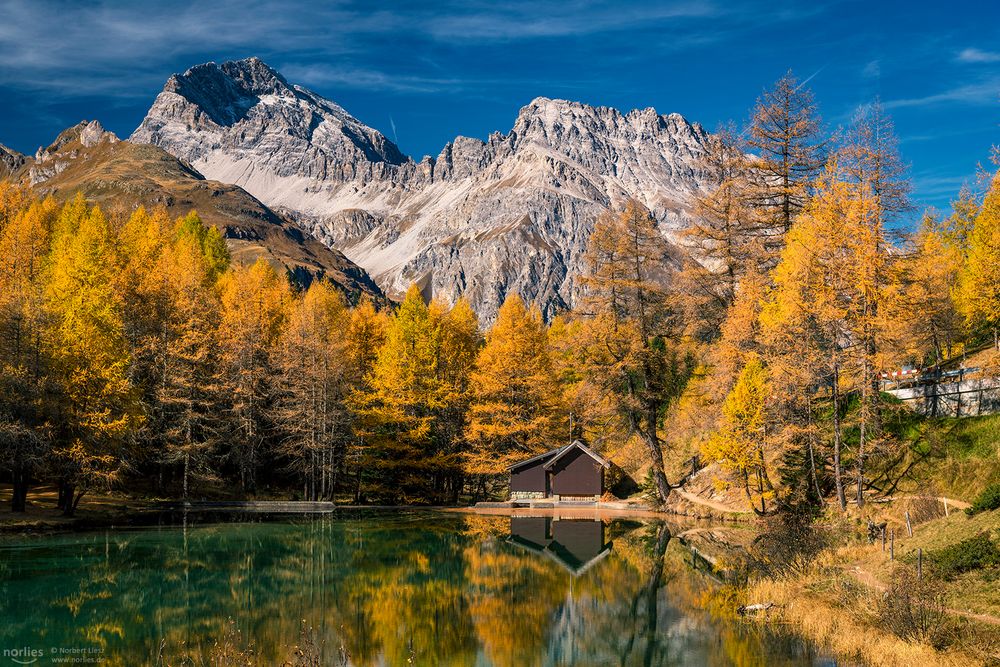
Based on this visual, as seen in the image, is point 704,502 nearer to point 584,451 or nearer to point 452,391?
point 584,451

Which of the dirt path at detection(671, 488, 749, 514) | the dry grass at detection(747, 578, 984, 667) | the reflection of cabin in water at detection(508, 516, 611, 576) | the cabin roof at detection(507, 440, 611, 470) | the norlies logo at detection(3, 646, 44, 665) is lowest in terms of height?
the reflection of cabin in water at detection(508, 516, 611, 576)

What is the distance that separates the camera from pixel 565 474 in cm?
5897

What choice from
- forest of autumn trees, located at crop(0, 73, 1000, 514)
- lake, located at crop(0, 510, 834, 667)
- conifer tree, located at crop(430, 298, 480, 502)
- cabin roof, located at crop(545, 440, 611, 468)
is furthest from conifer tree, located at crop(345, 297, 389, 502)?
lake, located at crop(0, 510, 834, 667)

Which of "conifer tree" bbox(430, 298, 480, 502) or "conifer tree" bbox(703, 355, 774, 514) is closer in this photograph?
"conifer tree" bbox(703, 355, 774, 514)

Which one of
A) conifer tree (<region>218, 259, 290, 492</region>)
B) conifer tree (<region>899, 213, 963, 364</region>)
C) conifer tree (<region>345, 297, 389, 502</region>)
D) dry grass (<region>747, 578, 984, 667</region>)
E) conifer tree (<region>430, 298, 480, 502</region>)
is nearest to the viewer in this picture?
dry grass (<region>747, 578, 984, 667</region>)

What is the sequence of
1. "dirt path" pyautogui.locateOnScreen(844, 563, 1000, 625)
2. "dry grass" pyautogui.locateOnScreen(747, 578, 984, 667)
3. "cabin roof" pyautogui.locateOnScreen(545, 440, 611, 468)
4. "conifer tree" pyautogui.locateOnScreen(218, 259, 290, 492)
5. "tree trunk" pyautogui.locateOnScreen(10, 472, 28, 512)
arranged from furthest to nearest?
"cabin roof" pyautogui.locateOnScreen(545, 440, 611, 468)
"conifer tree" pyautogui.locateOnScreen(218, 259, 290, 492)
"tree trunk" pyautogui.locateOnScreen(10, 472, 28, 512)
"dirt path" pyautogui.locateOnScreen(844, 563, 1000, 625)
"dry grass" pyautogui.locateOnScreen(747, 578, 984, 667)

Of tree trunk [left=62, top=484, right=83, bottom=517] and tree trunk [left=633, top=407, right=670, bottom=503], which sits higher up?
tree trunk [left=633, top=407, right=670, bottom=503]

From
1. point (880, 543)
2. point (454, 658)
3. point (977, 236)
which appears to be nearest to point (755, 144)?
point (977, 236)

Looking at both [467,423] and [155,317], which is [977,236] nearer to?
[467,423]

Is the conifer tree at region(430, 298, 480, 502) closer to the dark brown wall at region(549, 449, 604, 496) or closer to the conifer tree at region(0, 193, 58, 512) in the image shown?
the dark brown wall at region(549, 449, 604, 496)

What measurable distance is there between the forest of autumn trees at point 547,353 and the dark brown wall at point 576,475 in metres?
2.70

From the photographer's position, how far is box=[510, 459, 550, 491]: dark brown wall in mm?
59406

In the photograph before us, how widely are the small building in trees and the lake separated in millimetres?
17345

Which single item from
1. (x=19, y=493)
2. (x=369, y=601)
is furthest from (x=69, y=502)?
(x=369, y=601)
